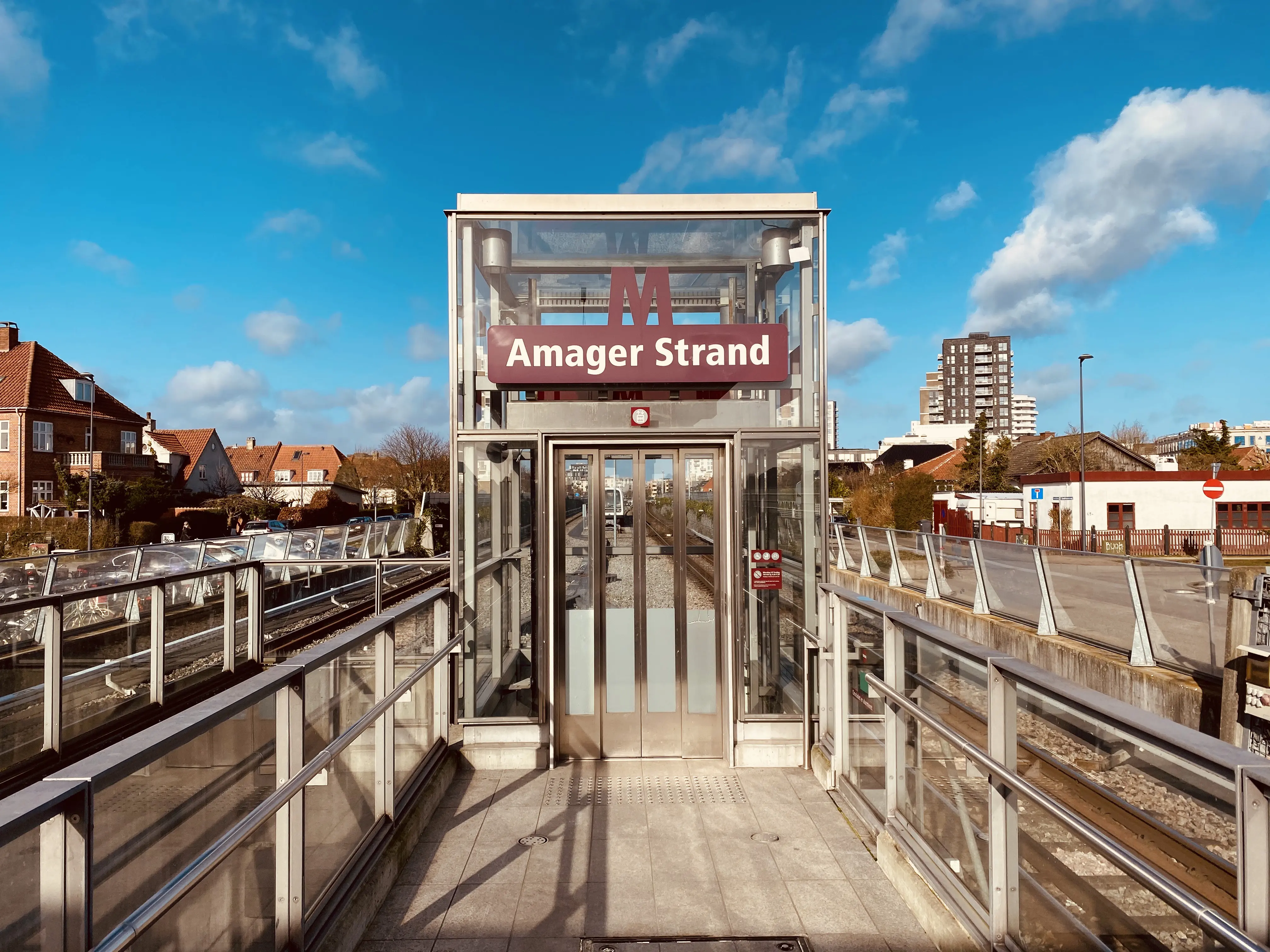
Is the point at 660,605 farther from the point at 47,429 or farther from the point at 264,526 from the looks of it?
the point at 47,429

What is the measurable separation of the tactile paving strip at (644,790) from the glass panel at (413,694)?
36.4 inches

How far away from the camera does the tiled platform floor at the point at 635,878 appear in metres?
3.18

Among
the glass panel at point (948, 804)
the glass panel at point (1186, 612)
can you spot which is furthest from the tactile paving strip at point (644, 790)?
the glass panel at point (1186, 612)

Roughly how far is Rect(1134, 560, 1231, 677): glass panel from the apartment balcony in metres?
42.3

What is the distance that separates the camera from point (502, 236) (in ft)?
18.0

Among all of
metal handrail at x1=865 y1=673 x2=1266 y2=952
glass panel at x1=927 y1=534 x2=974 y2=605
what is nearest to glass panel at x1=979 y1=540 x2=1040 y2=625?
glass panel at x1=927 y1=534 x2=974 y2=605

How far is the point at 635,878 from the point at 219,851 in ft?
7.46

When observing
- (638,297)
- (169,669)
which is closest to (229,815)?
(638,297)

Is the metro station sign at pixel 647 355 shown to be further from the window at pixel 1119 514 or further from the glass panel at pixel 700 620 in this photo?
the window at pixel 1119 514

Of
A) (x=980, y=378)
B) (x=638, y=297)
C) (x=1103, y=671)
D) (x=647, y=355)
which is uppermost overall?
(x=980, y=378)

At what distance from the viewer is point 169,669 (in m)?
6.42

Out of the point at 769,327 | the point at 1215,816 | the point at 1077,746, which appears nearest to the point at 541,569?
the point at 769,327

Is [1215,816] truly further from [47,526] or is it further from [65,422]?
[65,422]

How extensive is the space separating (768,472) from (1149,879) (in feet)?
12.4
